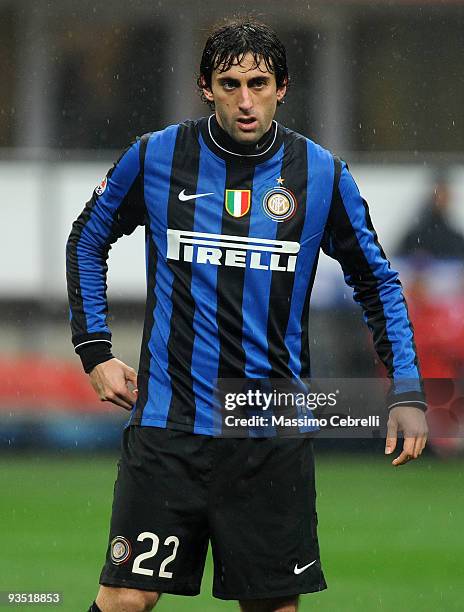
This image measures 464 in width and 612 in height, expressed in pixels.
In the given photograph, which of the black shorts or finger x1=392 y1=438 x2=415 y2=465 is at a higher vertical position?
finger x1=392 y1=438 x2=415 y2=465

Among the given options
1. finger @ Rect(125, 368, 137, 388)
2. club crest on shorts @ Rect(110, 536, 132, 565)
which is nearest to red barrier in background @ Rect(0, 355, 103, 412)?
finger @ Rect(125, 368, 137, 388)

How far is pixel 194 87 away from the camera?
502 inches

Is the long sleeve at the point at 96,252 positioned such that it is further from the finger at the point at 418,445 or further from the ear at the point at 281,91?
the finger at the point at 418,445

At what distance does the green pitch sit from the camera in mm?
6641

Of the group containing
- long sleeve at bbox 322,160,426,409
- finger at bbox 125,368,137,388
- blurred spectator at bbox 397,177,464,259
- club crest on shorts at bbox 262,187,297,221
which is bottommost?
blurred spectator at bbox 397,177,464,259

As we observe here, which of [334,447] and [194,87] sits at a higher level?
[194,87]

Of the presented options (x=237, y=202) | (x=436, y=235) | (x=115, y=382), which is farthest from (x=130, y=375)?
(x=436, y=235)

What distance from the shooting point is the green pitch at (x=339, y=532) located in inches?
261

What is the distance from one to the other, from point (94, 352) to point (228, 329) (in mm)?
437

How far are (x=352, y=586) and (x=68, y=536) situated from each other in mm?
1843

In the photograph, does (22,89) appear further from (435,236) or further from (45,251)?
(435,236)

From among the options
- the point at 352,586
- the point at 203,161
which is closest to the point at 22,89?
the point at 352,586

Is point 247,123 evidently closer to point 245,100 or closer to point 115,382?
point 245,100

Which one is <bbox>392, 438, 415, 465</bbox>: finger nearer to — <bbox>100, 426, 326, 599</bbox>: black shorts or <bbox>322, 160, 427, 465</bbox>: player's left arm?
<bbox>322, 160, 427, 465</bbox>: player's left arm
